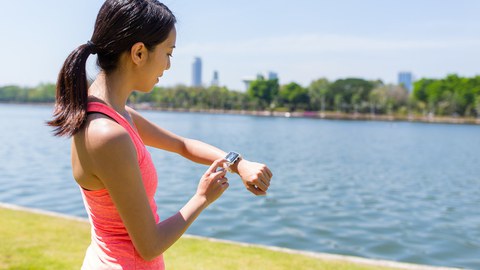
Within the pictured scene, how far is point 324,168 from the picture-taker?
21.5m

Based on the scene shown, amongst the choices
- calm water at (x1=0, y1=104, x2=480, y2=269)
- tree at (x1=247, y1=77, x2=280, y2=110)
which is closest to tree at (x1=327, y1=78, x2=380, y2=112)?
tree at (x1=247, y1=77, x2=280, y2=110)

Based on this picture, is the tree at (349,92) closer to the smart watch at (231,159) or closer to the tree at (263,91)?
the tree at (263,91)

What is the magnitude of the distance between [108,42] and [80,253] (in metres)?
4.03

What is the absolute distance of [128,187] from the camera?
51.5 inches

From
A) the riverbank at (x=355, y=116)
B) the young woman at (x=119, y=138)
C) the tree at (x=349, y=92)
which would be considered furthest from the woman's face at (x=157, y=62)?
the tree at (x=349, y=92)

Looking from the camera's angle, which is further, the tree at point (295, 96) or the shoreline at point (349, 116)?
the tree at point (295, 96)

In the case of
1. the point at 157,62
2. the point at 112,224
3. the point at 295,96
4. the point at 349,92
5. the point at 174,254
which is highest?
the point at 349,92

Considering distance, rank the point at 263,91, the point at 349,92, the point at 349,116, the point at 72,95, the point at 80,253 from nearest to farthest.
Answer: the point at 72,95 < the point at 80,253 < the point at 349,116 < the point at 349,92 < the point at 263,91

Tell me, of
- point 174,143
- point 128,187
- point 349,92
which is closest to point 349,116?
point 349,92

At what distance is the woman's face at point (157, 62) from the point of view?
4.80ft

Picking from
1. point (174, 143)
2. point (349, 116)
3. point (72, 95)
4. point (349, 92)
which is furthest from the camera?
point (349, 92)

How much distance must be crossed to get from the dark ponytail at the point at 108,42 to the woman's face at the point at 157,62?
0.02 m

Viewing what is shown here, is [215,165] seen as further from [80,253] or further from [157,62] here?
[80,253]

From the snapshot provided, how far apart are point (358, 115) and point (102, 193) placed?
113 meters
